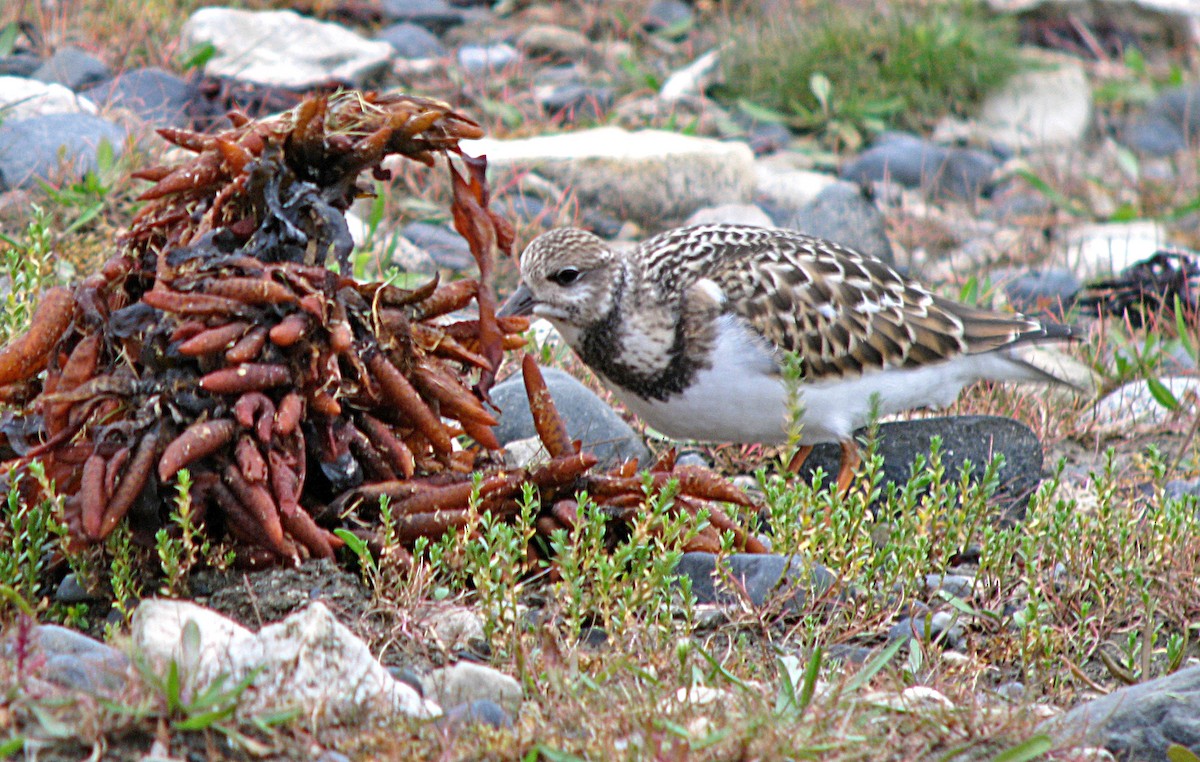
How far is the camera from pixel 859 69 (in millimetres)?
9961

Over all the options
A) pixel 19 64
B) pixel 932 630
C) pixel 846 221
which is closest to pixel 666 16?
pixel 846 221

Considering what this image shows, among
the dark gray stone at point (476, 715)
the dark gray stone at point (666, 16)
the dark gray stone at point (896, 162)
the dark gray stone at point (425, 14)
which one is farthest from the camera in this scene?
the dark gray stone at point (666, 16)

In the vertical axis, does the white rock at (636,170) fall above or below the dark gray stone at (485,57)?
below

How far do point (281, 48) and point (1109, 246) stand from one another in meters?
5.07

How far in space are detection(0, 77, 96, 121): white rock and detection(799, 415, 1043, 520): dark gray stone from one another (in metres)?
4.35

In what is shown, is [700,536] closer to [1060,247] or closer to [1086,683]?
[1086,683]

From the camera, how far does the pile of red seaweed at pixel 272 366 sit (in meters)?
3.60

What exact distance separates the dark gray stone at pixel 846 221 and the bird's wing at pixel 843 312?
2014mm

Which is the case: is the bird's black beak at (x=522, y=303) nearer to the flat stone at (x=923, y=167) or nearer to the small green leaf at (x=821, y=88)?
the flat stone at (x=923, y=167)

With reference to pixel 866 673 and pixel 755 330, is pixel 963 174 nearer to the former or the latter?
pixel 755 330

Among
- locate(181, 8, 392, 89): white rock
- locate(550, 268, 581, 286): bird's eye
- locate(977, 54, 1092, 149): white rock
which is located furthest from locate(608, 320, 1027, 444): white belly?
locate(977, 54, 1092, 149): white rock

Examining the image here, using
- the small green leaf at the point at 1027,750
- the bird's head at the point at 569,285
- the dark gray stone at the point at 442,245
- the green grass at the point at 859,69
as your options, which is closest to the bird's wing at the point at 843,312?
the bird's head at the point at 569,285

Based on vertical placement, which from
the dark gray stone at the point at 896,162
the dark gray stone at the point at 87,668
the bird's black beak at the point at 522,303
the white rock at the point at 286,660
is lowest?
the dark gray stone at the point at 896,162

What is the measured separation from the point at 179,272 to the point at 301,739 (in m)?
1.43
